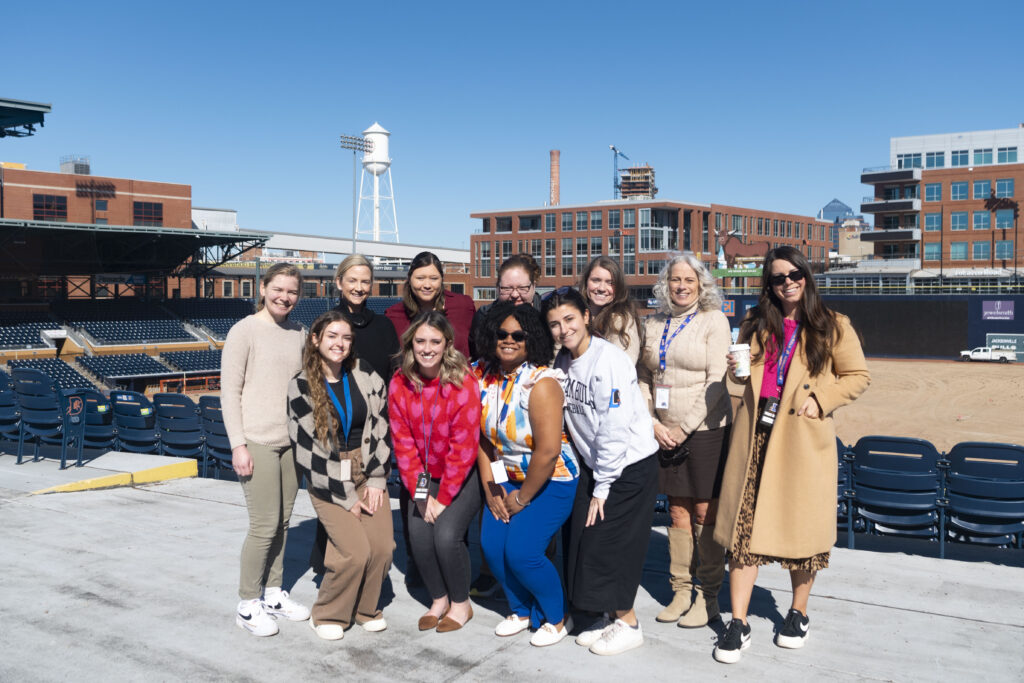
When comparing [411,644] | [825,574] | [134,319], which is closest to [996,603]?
[825,574]

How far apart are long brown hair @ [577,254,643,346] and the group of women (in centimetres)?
1

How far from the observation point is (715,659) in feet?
12.4

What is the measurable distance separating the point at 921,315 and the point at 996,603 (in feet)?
142

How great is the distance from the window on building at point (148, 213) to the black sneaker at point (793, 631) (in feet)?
191

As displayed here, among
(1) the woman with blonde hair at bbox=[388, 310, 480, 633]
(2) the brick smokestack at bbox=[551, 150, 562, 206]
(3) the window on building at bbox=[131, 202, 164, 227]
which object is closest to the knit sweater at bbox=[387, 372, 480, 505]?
(1) the woman with blonde hair at bbox=[388, 310, 480, 633]

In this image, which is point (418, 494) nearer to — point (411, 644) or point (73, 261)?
point (411, 644)

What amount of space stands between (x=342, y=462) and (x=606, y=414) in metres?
1.41

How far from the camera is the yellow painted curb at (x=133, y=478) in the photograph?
24.0ft

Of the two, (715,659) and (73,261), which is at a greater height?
(73,261)

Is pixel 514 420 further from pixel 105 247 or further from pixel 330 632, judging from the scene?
Answer: pixel 105 247

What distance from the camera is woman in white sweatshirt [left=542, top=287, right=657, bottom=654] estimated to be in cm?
391

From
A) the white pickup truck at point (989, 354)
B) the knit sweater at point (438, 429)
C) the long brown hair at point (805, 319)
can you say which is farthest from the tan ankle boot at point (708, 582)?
the white pickup truck at point (989, 354)

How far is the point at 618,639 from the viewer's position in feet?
Result: 12.8

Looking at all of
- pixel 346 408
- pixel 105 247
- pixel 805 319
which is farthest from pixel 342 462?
pixel 105 247
